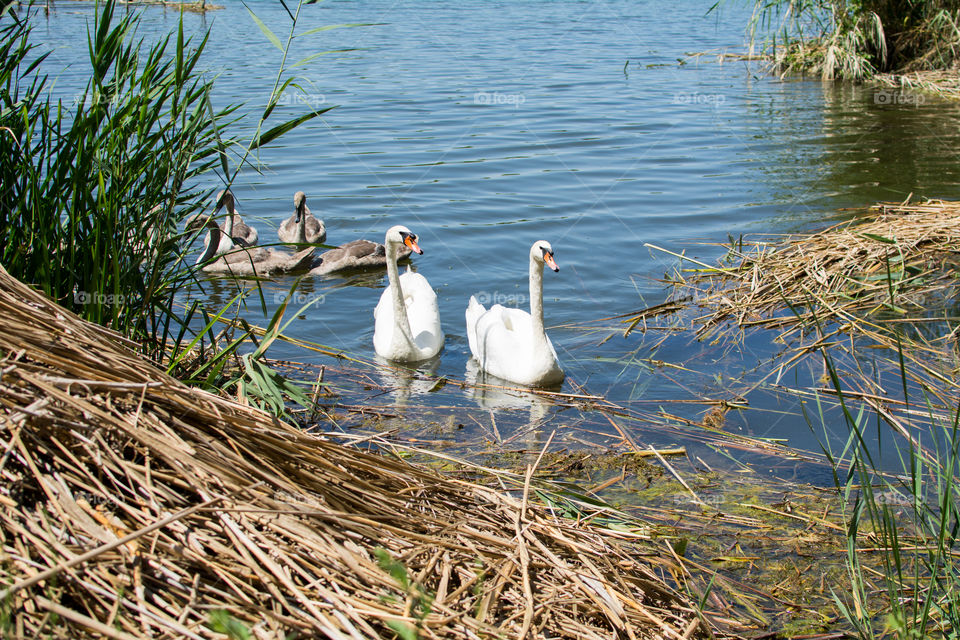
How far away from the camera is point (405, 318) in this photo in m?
7.27

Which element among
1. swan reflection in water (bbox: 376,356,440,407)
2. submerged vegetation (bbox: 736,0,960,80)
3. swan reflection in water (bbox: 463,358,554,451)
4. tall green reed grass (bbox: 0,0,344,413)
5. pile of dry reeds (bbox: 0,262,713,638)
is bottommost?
swan reflection in water (bbox: 463,358,554,451)

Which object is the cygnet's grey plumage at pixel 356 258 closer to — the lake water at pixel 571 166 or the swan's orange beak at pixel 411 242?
the lake water at pixel 571 166

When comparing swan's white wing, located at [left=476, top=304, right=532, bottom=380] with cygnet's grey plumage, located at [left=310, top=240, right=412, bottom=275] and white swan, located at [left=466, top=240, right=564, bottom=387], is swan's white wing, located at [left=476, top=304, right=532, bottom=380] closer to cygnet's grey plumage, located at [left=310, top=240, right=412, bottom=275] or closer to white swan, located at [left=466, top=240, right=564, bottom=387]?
white swan, located at [left=466, top=240, right=564, bottom=387]

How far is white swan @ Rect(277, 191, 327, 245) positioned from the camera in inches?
389

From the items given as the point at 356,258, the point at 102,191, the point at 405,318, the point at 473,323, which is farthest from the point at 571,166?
the point at 102,191

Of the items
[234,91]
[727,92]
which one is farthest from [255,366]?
[727,92]

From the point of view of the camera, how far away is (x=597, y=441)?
5559 mm

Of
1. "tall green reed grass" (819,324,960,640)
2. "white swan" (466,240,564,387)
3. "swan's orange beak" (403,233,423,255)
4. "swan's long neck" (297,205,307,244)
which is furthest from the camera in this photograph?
"swan's long neck" (297,205,307,244)

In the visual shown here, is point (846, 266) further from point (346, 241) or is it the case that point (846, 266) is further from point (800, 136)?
point (800, 136)

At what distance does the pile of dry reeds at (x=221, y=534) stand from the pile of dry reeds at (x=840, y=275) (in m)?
4.77

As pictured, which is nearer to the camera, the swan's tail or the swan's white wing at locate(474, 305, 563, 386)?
the swan's white wing at locate(474, 305, 563, 386)

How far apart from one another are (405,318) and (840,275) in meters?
3.75

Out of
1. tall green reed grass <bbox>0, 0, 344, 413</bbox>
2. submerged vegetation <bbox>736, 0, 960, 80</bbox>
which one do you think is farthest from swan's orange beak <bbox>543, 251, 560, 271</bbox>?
submerged vegetation <bbox>736, 0, 960, 80</bbox>

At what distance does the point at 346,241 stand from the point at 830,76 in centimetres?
1257
